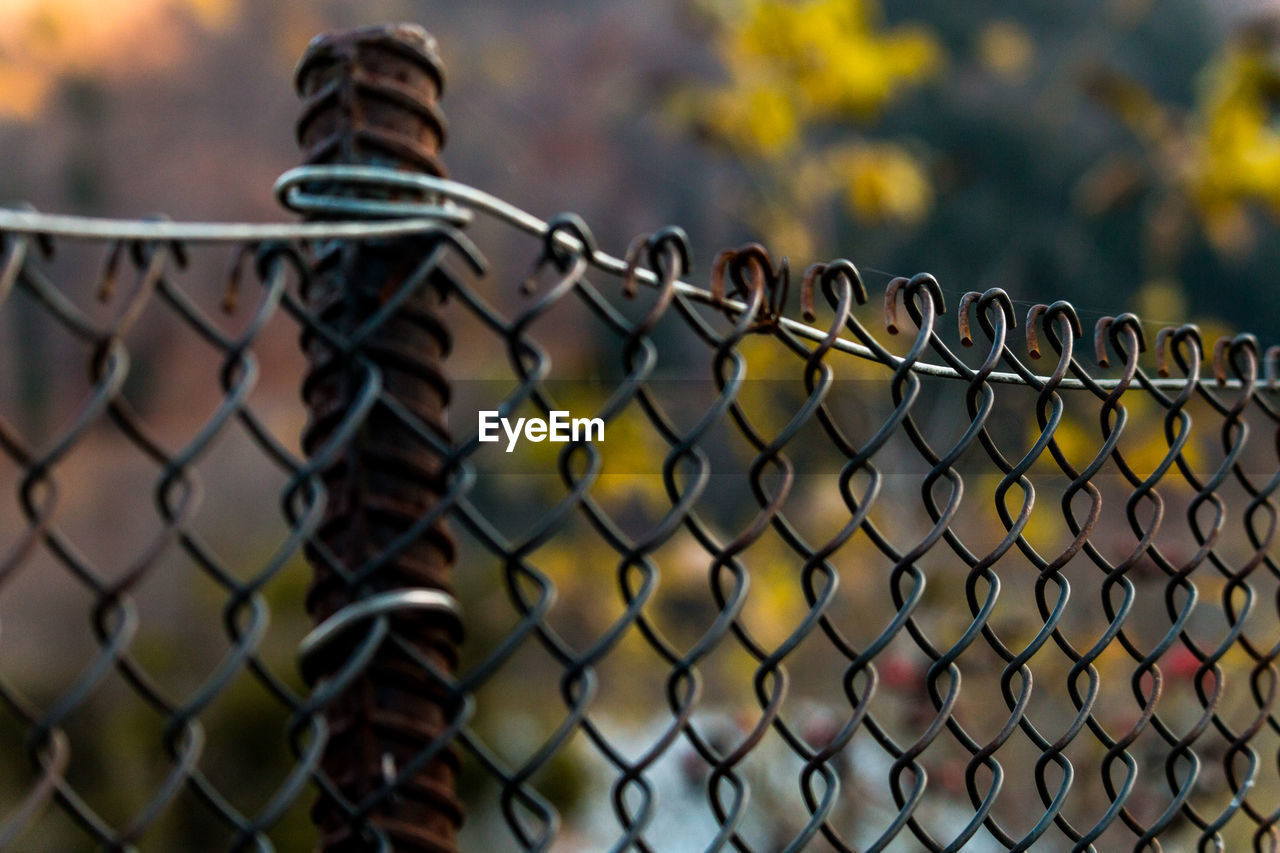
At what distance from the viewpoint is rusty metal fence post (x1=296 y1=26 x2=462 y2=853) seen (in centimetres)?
56

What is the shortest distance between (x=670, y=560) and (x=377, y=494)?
2.48 metres

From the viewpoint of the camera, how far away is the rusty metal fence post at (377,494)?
558 millimetres

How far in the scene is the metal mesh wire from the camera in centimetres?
53

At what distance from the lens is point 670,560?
3020mm

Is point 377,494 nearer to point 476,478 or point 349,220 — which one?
point 349,220

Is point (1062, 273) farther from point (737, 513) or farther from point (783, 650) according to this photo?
point (783, 650)

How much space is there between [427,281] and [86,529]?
18.8 feet

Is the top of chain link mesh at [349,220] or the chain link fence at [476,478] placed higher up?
the top of chain link mesh at [349,220]

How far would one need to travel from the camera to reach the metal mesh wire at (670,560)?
532 mm

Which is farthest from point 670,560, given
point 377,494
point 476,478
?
point 377,494

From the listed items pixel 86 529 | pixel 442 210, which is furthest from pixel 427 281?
pixel 86 529

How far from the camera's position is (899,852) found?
3.85 m

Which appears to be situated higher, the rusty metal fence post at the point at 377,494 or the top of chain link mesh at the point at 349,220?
the top of chain link mesh at the point at 349,220

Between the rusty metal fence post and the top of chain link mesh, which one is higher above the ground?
the top of chain link mesh
